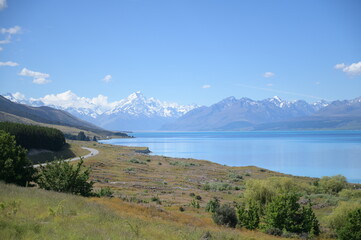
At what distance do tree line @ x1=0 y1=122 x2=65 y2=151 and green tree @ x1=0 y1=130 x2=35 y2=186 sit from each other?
170 feet

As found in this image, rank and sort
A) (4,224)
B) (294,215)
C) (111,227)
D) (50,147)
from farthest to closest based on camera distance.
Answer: (50,147) → (294,215) → (111,227) → (4,224)

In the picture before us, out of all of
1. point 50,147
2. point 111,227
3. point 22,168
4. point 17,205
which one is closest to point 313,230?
point 111,227

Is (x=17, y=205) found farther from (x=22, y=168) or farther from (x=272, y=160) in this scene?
(x=272, y=160)

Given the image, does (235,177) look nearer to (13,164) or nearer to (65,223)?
(13,164)

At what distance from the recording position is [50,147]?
296 feet

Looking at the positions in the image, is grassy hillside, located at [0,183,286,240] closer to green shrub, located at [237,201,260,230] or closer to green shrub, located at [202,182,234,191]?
green shrub, located at [237,201,260,230]

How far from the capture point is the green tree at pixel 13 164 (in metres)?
26.3

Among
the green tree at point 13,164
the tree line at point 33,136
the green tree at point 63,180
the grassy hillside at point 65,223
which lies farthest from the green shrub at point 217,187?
the tree line at point 33,136

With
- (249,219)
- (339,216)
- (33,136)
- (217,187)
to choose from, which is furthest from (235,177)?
(33,136)

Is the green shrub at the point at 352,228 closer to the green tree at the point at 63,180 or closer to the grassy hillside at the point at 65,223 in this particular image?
the grassy hillside at the point at 65,223

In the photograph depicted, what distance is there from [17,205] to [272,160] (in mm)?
115818

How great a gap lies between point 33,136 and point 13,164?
2417 inches

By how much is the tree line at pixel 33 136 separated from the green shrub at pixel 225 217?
2541 inches

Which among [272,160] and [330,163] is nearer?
[330,163]
